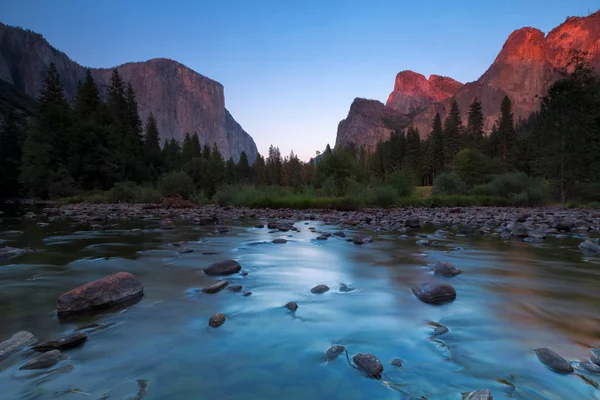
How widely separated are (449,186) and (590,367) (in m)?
30.2

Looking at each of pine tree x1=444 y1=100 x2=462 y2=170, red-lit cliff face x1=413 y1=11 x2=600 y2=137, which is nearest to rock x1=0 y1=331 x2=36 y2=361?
pine tree x1=444 y1=100 x2=462 y2=170

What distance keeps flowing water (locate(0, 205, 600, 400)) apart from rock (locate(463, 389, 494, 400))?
3.0 inches

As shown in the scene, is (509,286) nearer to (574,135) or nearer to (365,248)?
(365,248)

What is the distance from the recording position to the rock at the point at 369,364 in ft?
6.44

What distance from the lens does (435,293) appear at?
11.5 feet

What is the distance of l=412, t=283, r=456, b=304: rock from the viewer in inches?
136

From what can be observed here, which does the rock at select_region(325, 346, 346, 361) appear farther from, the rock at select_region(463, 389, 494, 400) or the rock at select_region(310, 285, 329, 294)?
the rock at select_region(310, 285, 329, 294)

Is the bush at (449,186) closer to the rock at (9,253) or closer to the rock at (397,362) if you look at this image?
the rock at (9,253)

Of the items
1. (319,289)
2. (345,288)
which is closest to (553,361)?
(345,288)

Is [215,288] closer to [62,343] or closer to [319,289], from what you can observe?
[319,289]

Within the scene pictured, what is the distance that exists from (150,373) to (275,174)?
3605 inches

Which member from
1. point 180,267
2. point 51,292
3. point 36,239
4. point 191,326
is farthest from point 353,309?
point 36,239

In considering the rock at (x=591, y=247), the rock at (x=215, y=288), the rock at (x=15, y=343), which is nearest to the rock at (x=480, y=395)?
the rock at (x=215, y=288)

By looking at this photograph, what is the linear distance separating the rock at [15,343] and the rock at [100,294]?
0.57 m
